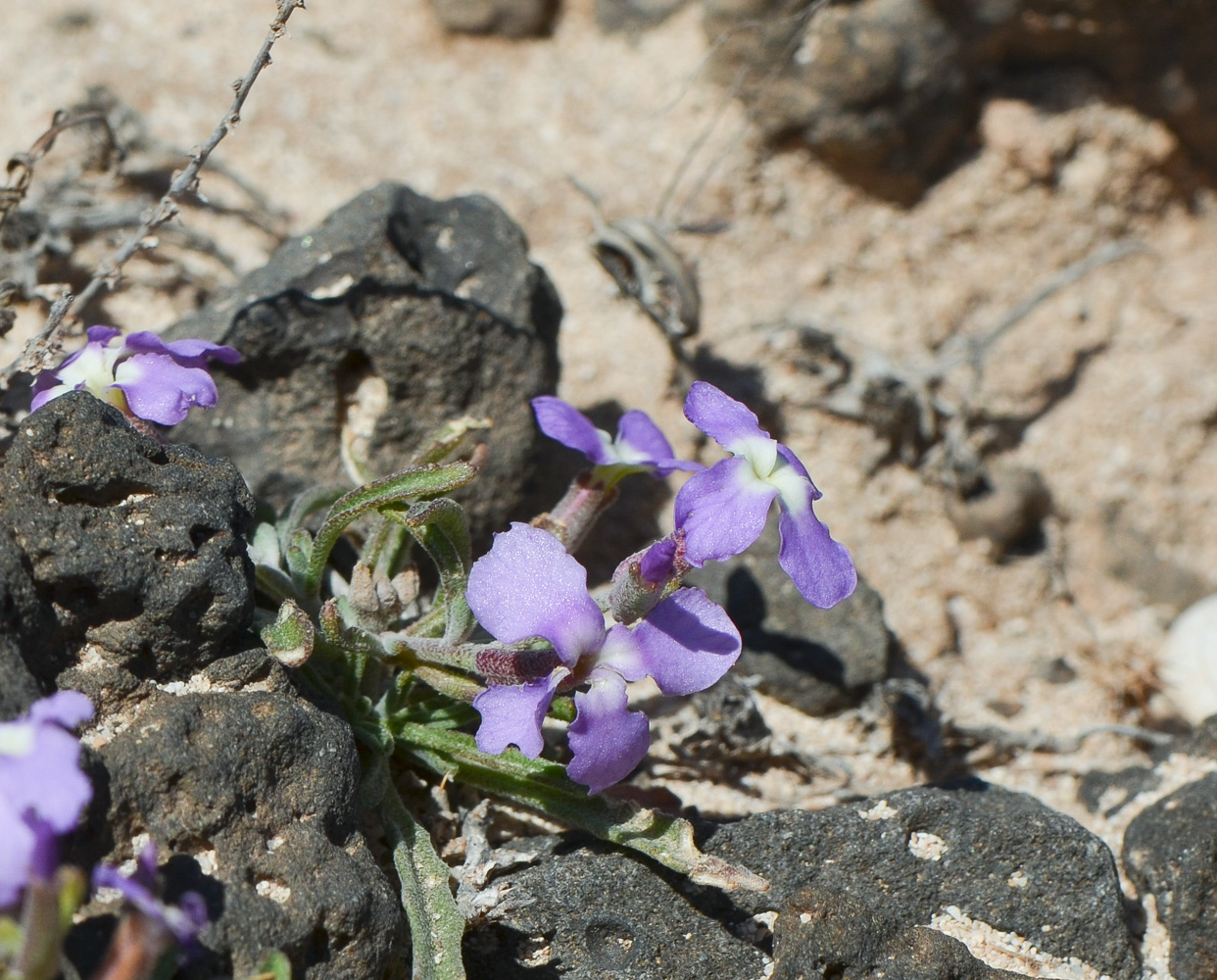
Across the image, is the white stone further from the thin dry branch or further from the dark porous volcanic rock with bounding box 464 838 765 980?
the thin dry branch

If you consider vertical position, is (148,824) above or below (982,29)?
below

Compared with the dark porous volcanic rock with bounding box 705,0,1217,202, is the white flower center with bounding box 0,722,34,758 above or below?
above

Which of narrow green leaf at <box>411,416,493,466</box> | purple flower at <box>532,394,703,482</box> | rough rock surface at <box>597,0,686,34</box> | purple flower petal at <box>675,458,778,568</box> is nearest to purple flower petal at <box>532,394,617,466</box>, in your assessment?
purple flower at <box>532,394,703,482</box>

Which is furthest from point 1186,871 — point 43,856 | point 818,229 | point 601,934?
point 818,229

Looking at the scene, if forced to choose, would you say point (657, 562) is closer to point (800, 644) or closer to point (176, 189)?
point (800, 644)

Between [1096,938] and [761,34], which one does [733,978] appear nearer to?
[1096,938]

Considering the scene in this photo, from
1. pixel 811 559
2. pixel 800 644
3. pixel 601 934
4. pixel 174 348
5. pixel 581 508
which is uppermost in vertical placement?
pixel 174 348

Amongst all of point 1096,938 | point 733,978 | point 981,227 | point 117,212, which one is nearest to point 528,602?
point 733,978
